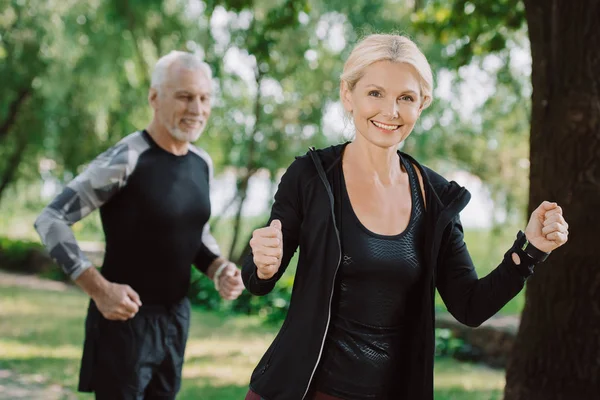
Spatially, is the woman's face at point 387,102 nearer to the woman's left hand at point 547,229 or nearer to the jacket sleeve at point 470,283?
the jacket sleeve at point 470,283

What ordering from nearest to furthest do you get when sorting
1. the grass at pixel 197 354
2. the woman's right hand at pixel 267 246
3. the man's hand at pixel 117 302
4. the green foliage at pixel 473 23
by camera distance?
the woman's right hand at pixel 267 246, the man's hand at pixel 117 302, the green foliage at pixel 473 23, the grass at pixel 197 354

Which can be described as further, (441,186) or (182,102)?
(182,102)

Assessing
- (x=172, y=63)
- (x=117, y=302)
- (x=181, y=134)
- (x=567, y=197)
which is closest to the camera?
(x=117, y=302)

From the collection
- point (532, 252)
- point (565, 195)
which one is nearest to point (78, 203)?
point (532, 252)

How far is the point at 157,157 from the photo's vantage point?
3.60m

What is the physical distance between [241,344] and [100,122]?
571 cm

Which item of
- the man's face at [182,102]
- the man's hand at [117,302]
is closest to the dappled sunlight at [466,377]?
the man's face at [182,102]

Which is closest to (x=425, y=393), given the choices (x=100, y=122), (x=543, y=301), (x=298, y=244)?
(x=298, y=244)

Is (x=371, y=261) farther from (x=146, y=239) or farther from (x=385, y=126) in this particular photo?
(x=146, y=239)

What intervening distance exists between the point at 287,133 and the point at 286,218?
13.0 meters

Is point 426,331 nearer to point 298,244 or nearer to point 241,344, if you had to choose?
point 298,244

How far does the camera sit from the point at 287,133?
598 inches

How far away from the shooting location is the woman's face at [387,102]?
89.7 inches

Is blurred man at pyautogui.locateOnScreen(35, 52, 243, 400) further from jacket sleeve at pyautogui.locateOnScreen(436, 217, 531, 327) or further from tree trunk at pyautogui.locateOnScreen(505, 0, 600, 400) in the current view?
tree trunk at pyautogui.locateOnScreen(505, 0, 600, 400)
